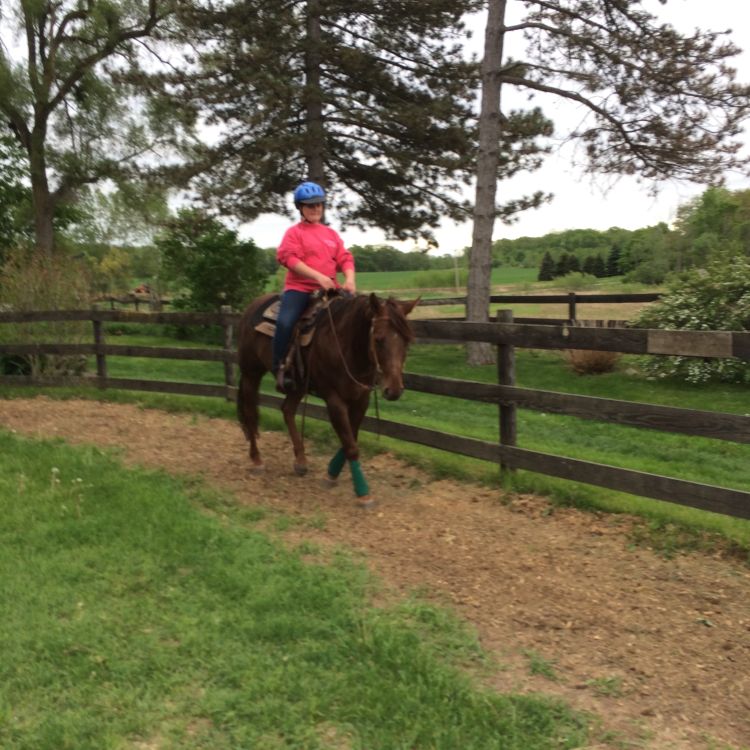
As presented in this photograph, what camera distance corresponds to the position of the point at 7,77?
21.3 metres

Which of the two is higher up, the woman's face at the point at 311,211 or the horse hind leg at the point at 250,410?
the woman's face at the point at 311,211

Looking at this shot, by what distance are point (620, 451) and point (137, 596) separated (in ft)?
18.6

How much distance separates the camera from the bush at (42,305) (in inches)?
439

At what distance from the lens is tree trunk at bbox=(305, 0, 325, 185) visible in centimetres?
1411

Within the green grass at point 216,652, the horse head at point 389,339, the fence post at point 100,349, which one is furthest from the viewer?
the fence post at point 100,349

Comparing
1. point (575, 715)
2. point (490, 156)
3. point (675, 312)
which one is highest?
point (490, 156)

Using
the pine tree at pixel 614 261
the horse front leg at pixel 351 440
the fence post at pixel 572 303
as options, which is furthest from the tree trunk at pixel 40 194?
the pine tree at pixel 614 261

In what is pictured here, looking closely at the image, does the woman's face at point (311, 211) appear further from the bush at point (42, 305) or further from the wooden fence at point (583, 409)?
the bush at point (42, 305)

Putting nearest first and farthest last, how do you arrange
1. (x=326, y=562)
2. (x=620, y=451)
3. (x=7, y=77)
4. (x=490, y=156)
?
(x=326, y=562)
(x=620, y=451)
(x=490, y=156)
(x=7, y=77)

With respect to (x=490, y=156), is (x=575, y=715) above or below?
below

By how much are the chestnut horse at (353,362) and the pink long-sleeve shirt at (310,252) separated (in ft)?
1.08

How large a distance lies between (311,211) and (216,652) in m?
3.82

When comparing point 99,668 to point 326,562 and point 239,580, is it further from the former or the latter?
point 326,562

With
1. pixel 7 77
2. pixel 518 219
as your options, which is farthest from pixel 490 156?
pixel 7 77
